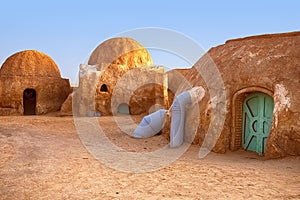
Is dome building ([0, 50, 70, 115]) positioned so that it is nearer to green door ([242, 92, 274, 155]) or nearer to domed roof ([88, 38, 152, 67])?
domed roof ([88, 38, 152, 67])

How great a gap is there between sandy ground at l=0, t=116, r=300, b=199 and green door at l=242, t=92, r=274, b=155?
0.59 m

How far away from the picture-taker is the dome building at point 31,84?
692 inches

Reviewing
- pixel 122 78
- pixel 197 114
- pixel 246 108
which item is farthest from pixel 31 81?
pixel 246 108

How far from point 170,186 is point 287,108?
13.3 ft

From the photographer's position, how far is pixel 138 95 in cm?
1816

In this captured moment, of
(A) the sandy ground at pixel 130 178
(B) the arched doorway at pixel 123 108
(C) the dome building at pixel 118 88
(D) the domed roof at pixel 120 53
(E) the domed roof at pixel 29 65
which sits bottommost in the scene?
(A) the sandy ground at pixel 130 178

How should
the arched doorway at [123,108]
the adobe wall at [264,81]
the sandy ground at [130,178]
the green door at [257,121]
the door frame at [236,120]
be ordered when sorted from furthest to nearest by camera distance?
1. the arched doorway at [123,108]
2. the door frame at [236,120]
3. the green door at [257,121]
4. the adobe wall at [264,81]
5. the sandy ground at [130,178]

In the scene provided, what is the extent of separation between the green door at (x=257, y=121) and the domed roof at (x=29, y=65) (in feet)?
49.6

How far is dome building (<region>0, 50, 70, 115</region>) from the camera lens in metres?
17.6

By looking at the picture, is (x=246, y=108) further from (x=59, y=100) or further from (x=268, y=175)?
(x=59, y=100)

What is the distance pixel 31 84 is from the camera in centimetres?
1817

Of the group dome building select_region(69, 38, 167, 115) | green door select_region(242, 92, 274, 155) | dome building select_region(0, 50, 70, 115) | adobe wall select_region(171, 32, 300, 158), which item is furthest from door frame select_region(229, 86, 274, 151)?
dome building select_region(0, 50, 70, 115)

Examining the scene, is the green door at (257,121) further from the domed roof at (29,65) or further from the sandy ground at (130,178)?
the domed roof at (29,65)

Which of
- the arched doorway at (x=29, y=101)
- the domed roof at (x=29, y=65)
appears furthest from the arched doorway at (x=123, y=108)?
the arched doorway at (x=29, y=101)
